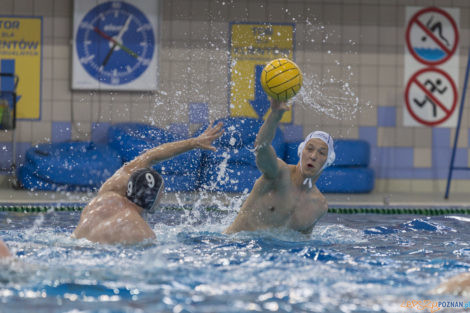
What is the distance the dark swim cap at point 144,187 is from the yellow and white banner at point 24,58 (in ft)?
18.3

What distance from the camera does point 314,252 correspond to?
4016mm

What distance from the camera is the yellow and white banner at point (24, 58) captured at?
8781 mm

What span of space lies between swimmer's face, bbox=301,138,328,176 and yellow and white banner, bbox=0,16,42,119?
5.55 m

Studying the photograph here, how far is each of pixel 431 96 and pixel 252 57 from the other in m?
2.44

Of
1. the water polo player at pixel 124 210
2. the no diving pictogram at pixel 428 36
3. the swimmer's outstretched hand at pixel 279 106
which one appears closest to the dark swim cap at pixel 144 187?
the water polo player at pixel 124 210

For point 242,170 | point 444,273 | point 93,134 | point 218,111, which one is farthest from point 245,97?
point 444,273

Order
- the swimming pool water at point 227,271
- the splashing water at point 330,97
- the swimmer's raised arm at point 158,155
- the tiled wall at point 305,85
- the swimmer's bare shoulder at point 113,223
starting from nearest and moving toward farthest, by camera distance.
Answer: the swimming pool water at point 227,271 → the swimmer's bare shoulder at point 113,223 → the swimmer's raised arm at point 158,155 → the tiled wall at point 305,85 → the splashing water at point 330,97

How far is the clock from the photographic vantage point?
347 inches

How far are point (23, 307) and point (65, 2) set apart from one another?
6855mm

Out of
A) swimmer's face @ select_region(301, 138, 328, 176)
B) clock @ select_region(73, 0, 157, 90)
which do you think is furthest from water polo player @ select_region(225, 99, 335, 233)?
clock @ select_region(73, 0, 157, 90)

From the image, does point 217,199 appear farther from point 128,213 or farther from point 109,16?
point 128,213

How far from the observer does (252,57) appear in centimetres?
901

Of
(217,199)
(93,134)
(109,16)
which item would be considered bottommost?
(217,199)

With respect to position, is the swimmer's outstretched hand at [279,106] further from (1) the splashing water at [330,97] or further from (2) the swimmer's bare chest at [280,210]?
(1) the splashing water at [330,97]
